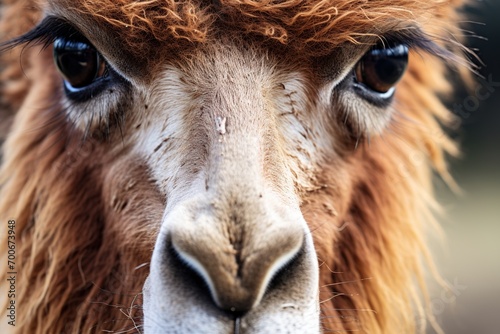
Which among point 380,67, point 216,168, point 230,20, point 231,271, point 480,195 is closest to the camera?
point 231,271

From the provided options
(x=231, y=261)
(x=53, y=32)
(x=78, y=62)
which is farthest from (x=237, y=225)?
(x=53, y=32)

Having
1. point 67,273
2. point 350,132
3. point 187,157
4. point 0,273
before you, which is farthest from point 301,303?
point 0,273

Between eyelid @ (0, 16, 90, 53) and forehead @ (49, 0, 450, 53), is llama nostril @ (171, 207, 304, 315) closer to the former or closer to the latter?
forehead @ (49, 0, 450, 53)

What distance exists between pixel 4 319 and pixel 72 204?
0.74 meters

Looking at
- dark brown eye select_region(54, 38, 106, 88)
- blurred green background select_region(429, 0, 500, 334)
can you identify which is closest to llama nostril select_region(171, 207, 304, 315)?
dark brown eye select_region(54, 38, 106, 88)

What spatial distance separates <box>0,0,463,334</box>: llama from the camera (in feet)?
6.67

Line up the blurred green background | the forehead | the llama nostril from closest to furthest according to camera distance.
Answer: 1. the llama nostril
2. the forehead
3. the blurred green background

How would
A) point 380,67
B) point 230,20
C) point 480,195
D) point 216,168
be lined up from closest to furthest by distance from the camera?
point 216,168 → point 230,20 → point 380,67 → point 480,195

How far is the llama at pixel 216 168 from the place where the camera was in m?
2.03

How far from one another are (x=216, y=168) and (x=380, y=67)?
102cm

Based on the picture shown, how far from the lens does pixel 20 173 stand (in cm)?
325

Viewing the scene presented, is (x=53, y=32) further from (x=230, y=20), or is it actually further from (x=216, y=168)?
(x=216, y=168)

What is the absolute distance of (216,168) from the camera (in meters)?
2.16

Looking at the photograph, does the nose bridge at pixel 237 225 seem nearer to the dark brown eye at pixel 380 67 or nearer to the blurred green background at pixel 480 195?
the dark brown eye at pixel 380 67
